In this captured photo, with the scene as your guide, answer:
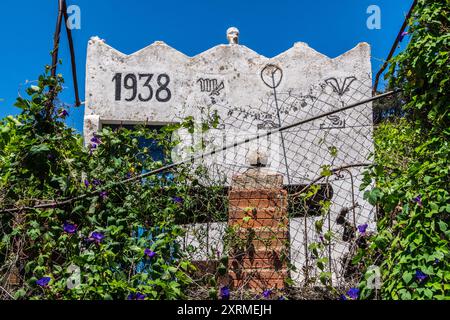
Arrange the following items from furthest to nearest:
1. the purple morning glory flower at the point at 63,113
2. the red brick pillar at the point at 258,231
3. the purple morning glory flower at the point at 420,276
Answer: the purple morning glory flower at the point at 63,113
the red brick pillar at the point at 258,231
the purple morning glory flower at the point at 420,276

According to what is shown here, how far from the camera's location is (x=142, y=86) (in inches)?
320

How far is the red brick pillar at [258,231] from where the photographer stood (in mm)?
3676

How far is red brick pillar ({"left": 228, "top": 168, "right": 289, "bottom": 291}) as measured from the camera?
12.1 ft

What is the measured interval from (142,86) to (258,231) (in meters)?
4.71

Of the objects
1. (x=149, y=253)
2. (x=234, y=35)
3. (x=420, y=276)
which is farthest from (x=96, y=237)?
(x=234, y=35)

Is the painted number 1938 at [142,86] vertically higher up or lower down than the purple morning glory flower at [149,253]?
higher up

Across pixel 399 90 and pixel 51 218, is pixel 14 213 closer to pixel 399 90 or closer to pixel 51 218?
pixel 51 218

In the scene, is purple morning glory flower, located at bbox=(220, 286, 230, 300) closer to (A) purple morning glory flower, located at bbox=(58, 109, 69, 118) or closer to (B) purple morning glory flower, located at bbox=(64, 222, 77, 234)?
(B) purple morning glory flower, located at bbox=(64, 222, 77, 234)

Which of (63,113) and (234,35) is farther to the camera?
(234,35)

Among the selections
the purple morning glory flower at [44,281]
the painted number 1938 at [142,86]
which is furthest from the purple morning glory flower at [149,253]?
the painted number 1938 at [142,86]

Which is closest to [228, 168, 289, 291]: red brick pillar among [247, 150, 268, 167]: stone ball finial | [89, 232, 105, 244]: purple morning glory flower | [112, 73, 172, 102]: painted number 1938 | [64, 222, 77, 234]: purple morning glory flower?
[247, 150, 268, 167]: stone ball finial

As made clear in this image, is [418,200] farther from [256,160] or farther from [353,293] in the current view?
[256,160]

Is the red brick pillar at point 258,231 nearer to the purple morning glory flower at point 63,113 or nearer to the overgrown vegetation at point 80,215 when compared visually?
the overgrown vegetation at point 80,215

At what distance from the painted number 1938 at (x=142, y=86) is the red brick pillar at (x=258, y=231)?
4.26 meters
